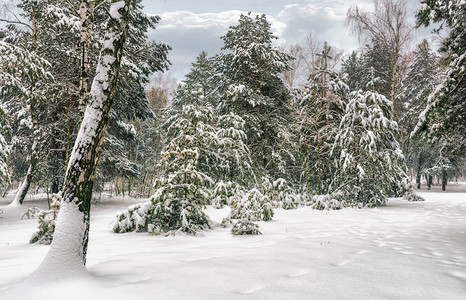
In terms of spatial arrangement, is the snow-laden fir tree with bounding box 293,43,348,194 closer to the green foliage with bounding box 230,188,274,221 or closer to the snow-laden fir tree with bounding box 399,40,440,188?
the green foliage with bounding box 230,188,274,221

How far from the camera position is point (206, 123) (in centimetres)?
777

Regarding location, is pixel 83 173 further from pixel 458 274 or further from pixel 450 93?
pixel 450 93

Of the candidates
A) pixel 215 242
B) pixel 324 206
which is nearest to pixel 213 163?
pixel 215 242

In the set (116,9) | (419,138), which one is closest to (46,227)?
(116,9)

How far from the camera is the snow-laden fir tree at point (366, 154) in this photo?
345 inches

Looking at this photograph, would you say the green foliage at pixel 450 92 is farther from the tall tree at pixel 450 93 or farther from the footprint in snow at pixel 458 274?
the footprint in snow at pixel 458 274

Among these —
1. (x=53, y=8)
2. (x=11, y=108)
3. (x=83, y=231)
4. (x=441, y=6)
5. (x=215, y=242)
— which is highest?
(x=53, y=8)

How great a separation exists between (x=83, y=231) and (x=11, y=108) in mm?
12679

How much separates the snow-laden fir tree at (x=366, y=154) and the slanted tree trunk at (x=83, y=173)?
783 centimetres

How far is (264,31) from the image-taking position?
12.3m

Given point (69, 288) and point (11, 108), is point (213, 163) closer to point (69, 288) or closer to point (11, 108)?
point (69, 288)

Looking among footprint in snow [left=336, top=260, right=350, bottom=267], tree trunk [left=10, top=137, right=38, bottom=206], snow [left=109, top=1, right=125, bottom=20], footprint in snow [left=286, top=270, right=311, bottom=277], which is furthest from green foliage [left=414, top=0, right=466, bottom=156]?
tree trunk [left=10, top=137, right=38, bottom=206]

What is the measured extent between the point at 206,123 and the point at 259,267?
555 cm

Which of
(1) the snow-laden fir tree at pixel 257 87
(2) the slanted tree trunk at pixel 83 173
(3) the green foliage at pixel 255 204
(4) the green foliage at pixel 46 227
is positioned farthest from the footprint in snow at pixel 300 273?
(1) the snow-laden fir tree at pixel 257 87
